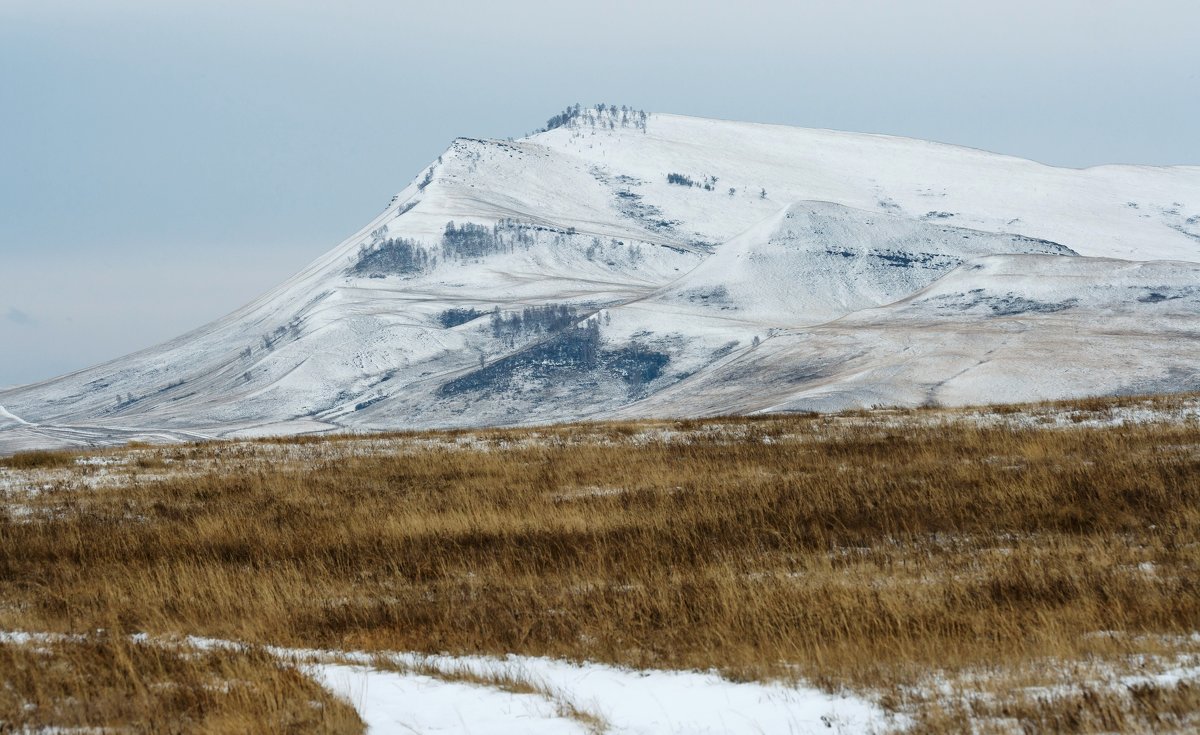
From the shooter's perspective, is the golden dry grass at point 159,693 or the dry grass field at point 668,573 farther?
the dry grass field at point 668,573

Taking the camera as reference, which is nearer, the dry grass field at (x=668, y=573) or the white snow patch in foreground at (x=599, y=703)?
the white snow patch in foreground at (x=599, y=703)

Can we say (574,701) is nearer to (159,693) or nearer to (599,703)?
(599,703)

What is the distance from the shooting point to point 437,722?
808cm

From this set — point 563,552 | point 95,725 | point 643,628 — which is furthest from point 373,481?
point 95,725

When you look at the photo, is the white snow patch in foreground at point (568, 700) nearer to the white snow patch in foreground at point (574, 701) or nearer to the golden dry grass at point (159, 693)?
the white snow patch in foreground at point (574, 701)

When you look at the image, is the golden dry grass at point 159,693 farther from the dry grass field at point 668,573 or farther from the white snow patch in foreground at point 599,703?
the white snow patch in foreground at point 599,703

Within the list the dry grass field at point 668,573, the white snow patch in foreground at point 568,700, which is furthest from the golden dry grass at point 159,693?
the white snow patch in foreground at point 568,700

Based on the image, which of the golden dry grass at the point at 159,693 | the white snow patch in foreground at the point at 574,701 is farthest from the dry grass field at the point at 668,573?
the white snow patch in foreground at the point at 574,701

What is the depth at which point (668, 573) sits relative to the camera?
13398 mm

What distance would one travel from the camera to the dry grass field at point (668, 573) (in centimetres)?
839

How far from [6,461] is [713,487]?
21.9m

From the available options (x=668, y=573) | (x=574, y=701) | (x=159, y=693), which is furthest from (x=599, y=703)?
(x=668, y=573)

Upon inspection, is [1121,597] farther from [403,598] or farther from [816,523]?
[403,598]

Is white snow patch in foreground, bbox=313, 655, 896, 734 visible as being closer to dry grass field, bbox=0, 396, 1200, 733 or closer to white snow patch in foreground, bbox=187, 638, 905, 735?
white snow patch in foreground, bbox=187, 638, 905, 735
